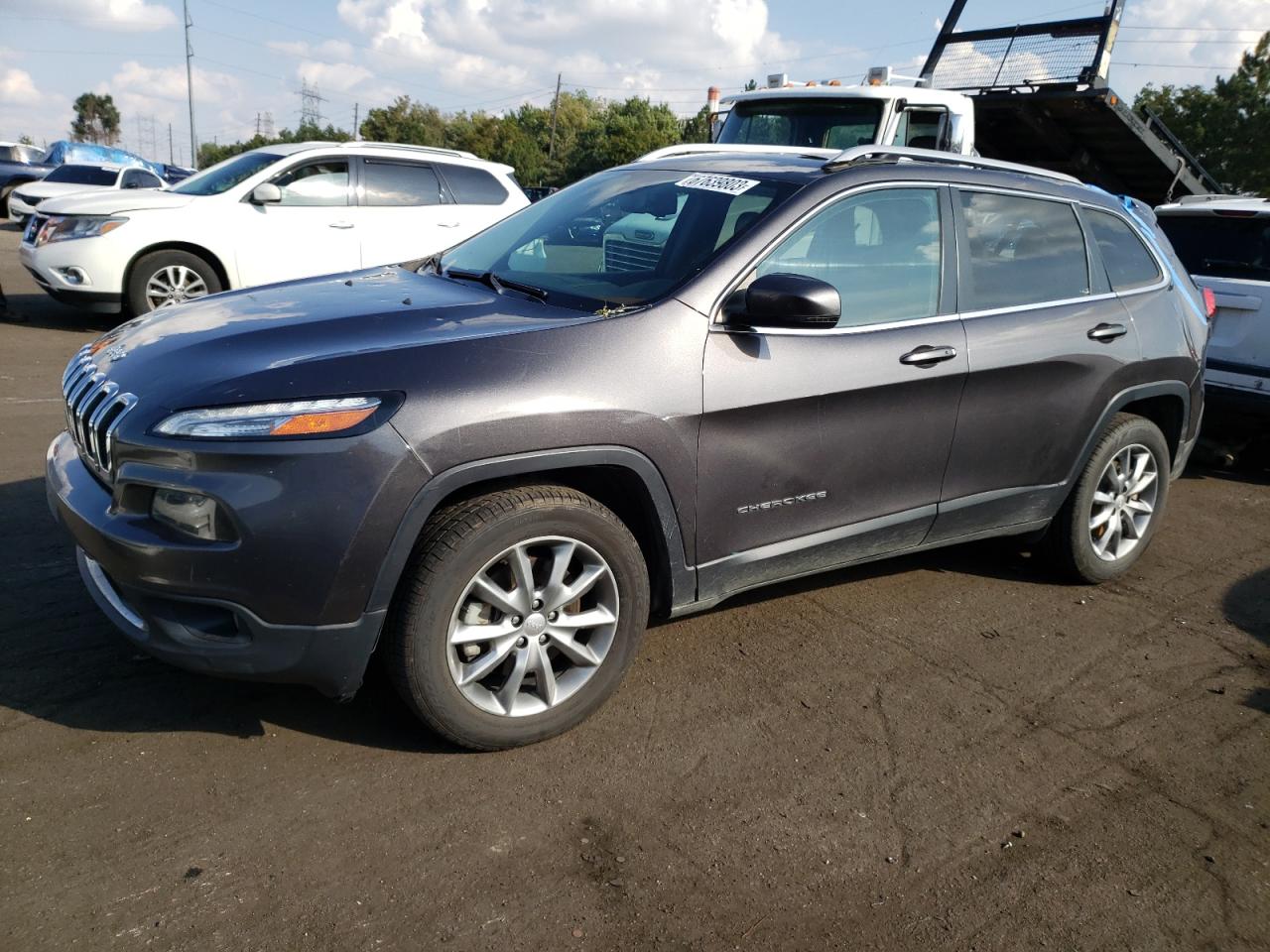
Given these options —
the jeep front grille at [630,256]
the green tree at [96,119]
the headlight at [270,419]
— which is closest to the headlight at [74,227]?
the jeep front grille at [630,256]

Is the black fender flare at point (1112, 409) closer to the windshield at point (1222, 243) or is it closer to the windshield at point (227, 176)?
the windshield at point (1222, 243)

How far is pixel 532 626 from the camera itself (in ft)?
10.0

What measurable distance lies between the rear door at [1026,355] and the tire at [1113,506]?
0.16m

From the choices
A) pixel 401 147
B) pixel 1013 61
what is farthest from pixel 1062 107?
pixel 401 147

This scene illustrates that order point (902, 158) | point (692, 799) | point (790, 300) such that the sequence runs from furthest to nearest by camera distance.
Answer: point (902, 158) < point (790, 300) < point (692, 799)

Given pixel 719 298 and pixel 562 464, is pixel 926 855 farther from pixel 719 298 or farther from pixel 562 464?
pixel 719 298

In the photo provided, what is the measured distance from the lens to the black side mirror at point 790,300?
322 cm

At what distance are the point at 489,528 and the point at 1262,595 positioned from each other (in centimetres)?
391

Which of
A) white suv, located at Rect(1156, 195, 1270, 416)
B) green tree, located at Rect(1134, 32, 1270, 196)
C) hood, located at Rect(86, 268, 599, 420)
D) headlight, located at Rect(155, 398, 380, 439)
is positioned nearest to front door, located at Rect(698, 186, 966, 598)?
hood, located at Rect(86, 268, 599, 420)

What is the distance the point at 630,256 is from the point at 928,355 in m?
1.16

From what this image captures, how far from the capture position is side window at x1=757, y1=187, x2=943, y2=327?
3.60 m

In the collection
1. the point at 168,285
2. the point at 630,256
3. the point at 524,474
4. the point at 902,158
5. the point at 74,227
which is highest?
the point at 902,158

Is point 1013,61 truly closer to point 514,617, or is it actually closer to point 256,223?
point 256,223

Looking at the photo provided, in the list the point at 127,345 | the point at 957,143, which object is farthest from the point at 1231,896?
the point at 957,143
